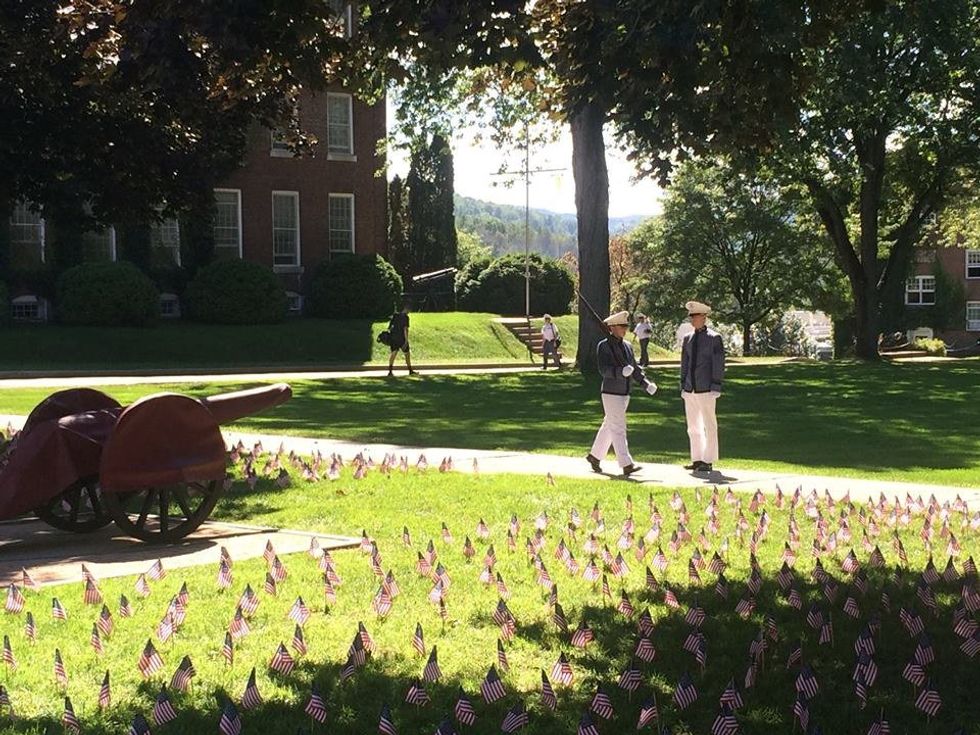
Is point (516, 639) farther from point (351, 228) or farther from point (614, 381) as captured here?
point (351, 228)

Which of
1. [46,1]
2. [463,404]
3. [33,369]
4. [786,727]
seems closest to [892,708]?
[786,727]

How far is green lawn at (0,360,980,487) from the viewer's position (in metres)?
14.7

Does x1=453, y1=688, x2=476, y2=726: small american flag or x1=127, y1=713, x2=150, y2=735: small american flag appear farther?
x1=453, y1=688, x2=476, y2=726: small american flag

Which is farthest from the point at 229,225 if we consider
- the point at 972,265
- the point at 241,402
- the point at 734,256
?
the point at 972,265

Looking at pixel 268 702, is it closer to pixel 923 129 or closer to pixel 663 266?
pixel 923 129

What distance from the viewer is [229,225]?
4300 centimetres

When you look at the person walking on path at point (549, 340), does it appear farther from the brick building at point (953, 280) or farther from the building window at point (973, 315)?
the building window at point (973, 315)

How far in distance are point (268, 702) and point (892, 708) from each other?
8.44ft

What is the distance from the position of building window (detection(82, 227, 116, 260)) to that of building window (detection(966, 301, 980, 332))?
53871mm

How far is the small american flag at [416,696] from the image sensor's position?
198 inches

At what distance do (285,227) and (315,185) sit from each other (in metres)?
1.88

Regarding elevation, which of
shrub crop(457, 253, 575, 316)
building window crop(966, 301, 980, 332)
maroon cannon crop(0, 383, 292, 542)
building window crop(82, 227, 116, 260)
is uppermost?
building window crop(82, 227, 116, 260)

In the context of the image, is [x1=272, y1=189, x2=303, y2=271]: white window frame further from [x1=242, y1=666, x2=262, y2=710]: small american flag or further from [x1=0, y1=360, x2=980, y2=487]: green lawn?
[x1=242, y1=666, x2=262, y2=710]: small american flag

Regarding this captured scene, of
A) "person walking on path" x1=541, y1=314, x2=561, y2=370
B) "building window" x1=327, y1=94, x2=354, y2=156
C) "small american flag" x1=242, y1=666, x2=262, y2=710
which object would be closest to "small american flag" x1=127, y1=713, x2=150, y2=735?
"small american flag" x1=242, y1=666, x2=262, y2=710
